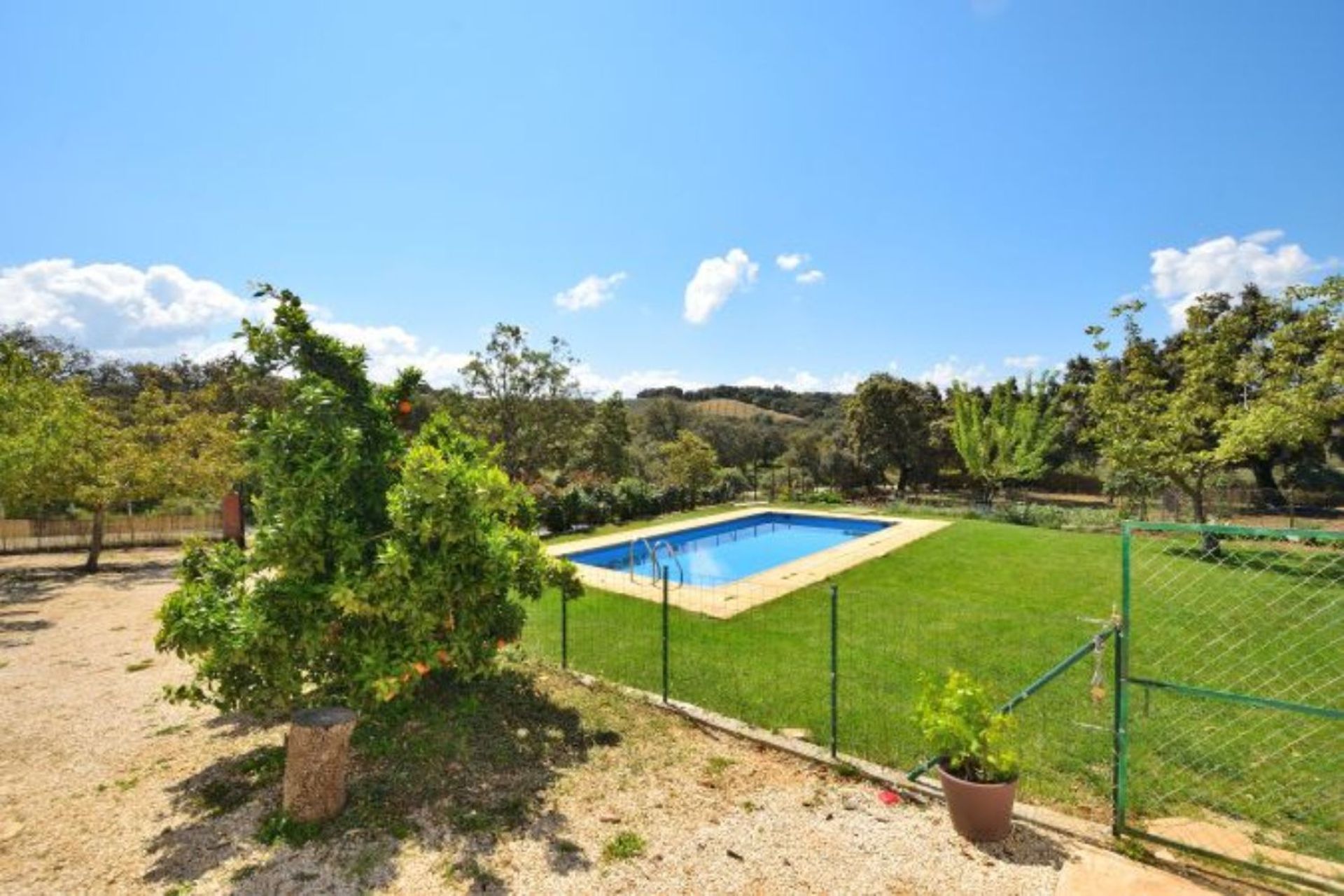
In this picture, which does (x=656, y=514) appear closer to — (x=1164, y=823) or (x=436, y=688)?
(x=436, y=688)

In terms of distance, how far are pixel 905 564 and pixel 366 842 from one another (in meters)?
13.2

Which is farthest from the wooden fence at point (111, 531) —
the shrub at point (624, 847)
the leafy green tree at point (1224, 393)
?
the leafy green tree at point (1224, 393)

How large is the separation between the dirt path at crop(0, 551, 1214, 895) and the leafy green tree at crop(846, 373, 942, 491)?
30436 millimetres

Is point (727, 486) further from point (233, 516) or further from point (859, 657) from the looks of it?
point (233, 516)

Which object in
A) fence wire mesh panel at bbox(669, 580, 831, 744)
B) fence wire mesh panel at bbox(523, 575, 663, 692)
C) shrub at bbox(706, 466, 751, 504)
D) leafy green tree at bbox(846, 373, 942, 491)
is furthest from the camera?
leafy green tree at bbox(846, 373, 942, 491)

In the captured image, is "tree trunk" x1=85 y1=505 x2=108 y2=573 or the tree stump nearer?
the tree stump

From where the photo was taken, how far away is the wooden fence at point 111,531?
751 inches

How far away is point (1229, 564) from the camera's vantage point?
1511 centimetres

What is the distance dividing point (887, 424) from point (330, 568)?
32907mm

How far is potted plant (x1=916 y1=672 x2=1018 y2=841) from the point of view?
171 inches

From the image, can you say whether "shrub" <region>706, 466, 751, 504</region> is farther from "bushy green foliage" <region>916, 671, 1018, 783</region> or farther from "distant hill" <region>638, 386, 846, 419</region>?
"distant hill" <region>638, 386, 846, 419</region>

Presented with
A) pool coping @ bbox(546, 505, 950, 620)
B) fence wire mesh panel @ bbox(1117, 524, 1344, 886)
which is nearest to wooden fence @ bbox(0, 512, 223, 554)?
pool coping @ bbox(546, 505, 950, 620)

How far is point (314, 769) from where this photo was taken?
4707 millimetres

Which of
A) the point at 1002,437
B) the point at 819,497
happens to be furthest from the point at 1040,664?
the point at 1002,437
